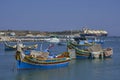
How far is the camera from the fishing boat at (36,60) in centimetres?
3033

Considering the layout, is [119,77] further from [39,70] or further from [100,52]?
[100,52]

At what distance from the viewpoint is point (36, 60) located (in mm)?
30766

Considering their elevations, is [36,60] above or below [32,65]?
above

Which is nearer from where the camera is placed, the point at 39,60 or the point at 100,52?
the point at 39,60

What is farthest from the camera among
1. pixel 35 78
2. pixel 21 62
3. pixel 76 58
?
pixel 76 58

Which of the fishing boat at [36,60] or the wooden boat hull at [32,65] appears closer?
the fishing boat at [36,60]

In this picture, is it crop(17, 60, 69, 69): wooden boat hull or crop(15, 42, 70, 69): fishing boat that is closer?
crop(15, 42, 70, 69): fishing boat

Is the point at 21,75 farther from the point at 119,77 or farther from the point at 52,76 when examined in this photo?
the point at 119,77

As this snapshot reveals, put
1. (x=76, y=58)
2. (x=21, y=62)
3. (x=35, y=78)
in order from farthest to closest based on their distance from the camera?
1. (x=76, y=58)
2. (x=21, y=62)
3. (x=35, y=78)

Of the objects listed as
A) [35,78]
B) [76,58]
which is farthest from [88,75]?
[76,58]

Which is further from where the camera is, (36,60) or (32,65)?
(32,65)

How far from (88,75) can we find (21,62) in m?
5.67

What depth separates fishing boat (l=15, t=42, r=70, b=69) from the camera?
99.5 feet

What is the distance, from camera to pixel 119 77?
27734mm
